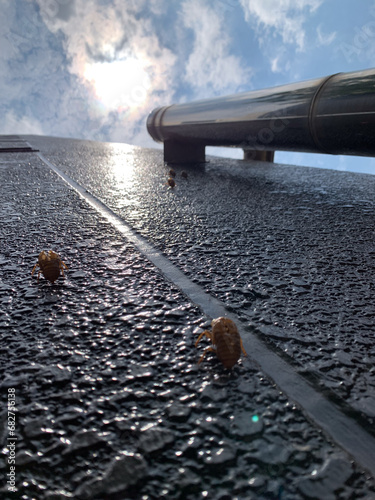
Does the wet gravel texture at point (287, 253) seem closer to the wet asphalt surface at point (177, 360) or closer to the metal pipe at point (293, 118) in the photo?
the wet asphalt surface at point (177, 360)

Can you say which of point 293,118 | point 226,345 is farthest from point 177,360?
point 293,118

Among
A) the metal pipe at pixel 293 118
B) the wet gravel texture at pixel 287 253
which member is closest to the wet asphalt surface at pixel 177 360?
the wet gravel texture at pixel 287 253

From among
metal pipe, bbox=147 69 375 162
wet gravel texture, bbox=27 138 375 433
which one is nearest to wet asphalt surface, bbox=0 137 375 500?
wet gravel texture, bbox=27 138 375 433

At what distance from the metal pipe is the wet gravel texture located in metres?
0.43

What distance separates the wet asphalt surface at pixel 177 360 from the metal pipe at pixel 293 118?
3.84ft

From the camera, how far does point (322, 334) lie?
1.08 m

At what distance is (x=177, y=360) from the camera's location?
0.96 m

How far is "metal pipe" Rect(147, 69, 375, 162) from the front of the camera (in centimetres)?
285

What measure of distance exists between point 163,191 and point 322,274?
1950mm

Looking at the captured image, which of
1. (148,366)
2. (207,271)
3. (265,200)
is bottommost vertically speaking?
(148,366)

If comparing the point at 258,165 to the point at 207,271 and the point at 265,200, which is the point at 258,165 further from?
the point at 207,271

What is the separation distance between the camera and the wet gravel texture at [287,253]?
1012mm

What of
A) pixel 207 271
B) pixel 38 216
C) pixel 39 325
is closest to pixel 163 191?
pixel 38 216

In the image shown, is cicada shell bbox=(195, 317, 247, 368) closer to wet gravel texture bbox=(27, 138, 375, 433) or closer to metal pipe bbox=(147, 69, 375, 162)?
wet gravel texture bbox=(27, 138, 375, 433)
